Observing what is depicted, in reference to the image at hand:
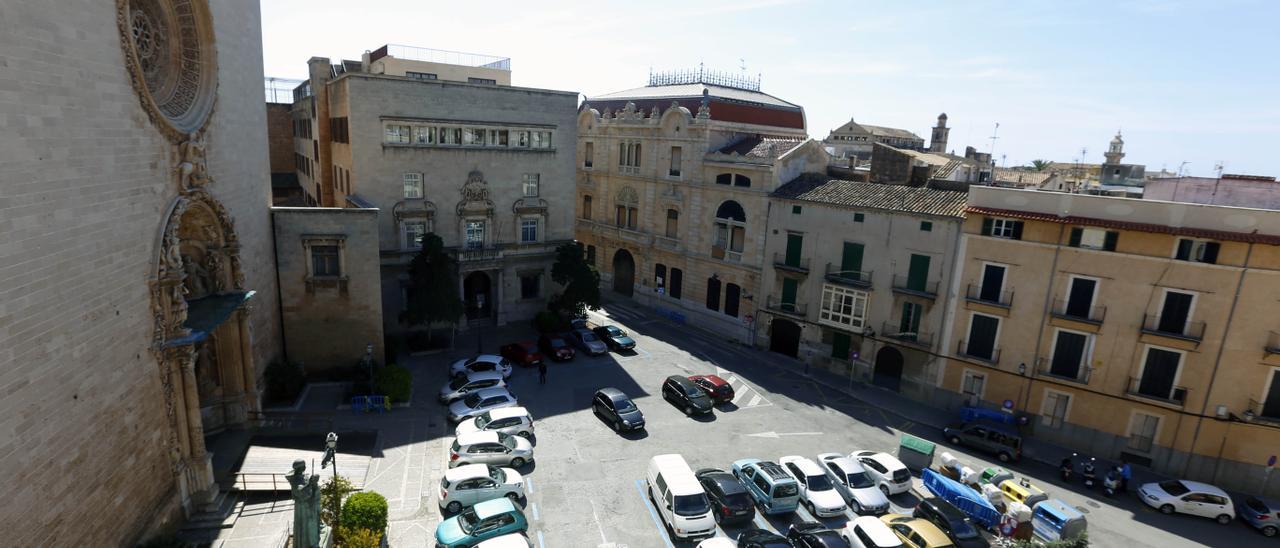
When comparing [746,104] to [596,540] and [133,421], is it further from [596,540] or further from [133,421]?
[133,421]

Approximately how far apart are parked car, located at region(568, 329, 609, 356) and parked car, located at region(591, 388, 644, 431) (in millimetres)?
7461

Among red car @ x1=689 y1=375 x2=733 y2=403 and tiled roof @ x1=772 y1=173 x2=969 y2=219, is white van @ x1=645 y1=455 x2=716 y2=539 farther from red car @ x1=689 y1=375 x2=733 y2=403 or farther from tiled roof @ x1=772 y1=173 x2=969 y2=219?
tiled roof @ x1=772 y1=173 x2=969 y2=219

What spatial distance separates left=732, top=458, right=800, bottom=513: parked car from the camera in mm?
23281

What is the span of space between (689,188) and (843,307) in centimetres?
1452

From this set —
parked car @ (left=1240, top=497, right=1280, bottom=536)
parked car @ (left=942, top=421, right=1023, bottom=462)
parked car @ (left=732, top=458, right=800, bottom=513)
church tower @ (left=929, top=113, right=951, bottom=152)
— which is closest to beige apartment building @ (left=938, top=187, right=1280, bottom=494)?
parked car @ (left=1240, top=497, right=1280, bottom=536)

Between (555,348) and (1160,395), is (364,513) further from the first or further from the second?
(1160,395)

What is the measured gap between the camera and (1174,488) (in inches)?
1019

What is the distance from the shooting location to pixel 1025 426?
31.8 meters

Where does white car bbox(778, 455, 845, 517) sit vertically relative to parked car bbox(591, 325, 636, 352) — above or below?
below

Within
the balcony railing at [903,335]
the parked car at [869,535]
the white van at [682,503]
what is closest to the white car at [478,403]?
the white van at [682,503]

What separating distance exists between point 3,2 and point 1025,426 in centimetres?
4037

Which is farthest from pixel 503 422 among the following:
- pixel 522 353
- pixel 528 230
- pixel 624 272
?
pixel 624 272

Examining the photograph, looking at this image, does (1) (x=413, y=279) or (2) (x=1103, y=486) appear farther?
(1) (x=413, y=279)

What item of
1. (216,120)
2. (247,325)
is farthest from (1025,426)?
(216,120)
